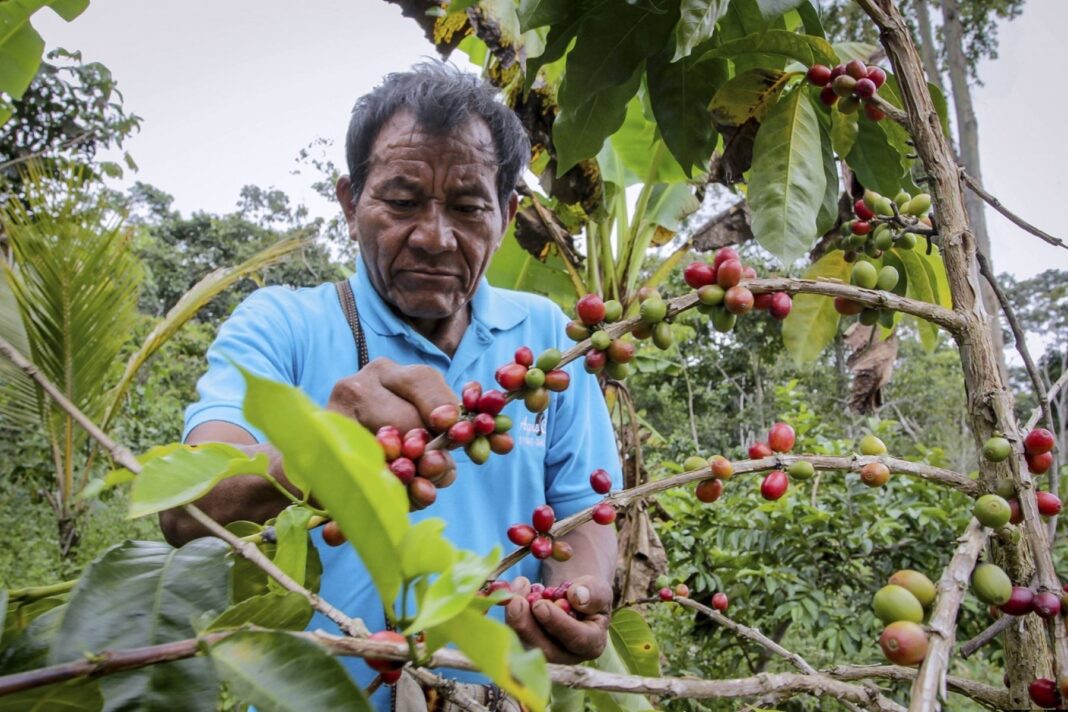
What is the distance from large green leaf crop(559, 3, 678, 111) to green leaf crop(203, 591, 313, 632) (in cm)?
72

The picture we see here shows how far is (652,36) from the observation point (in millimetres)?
922

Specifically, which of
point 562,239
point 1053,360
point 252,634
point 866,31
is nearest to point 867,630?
point 562,239

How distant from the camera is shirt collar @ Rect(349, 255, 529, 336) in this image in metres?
1.62

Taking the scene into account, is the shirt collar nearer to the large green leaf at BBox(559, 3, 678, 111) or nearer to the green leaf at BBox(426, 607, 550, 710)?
the large green leaf at BBox(559, 3, 678, 111)

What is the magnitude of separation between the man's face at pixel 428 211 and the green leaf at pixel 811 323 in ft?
2.26

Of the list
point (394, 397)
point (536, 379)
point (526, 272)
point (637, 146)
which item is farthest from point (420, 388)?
point (526, 272)

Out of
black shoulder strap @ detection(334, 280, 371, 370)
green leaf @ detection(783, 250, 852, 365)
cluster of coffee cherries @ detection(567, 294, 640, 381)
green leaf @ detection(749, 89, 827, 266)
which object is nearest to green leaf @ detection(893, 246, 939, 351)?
green leaf @ detection(783, 250, 852, 365)

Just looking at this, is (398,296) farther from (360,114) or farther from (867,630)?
(867,630)

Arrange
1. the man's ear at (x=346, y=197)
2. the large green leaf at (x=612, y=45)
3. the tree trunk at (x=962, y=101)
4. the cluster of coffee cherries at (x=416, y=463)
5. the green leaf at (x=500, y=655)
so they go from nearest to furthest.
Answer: the green leaf at (x=500, y=655) < the cluster of coffee cherries at (x=416, y=463) < the large green leaf at (x=612, y=45) < the man's ear at (x=346, y=197) < the tree trunk at (x=962, y=101)

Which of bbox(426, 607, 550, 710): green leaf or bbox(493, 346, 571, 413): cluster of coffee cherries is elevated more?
bbox(493, 346, 571, 413): cluster of coffee cherries

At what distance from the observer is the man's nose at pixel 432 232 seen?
58.4 inches

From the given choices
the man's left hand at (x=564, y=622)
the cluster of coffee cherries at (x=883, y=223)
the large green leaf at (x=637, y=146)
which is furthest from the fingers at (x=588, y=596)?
the large green leaf at (x=637, y=146)

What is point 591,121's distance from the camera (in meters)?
1.06

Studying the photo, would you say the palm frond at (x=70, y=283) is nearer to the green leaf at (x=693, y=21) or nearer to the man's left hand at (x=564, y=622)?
the man's left hand at (x=564, y=622)
